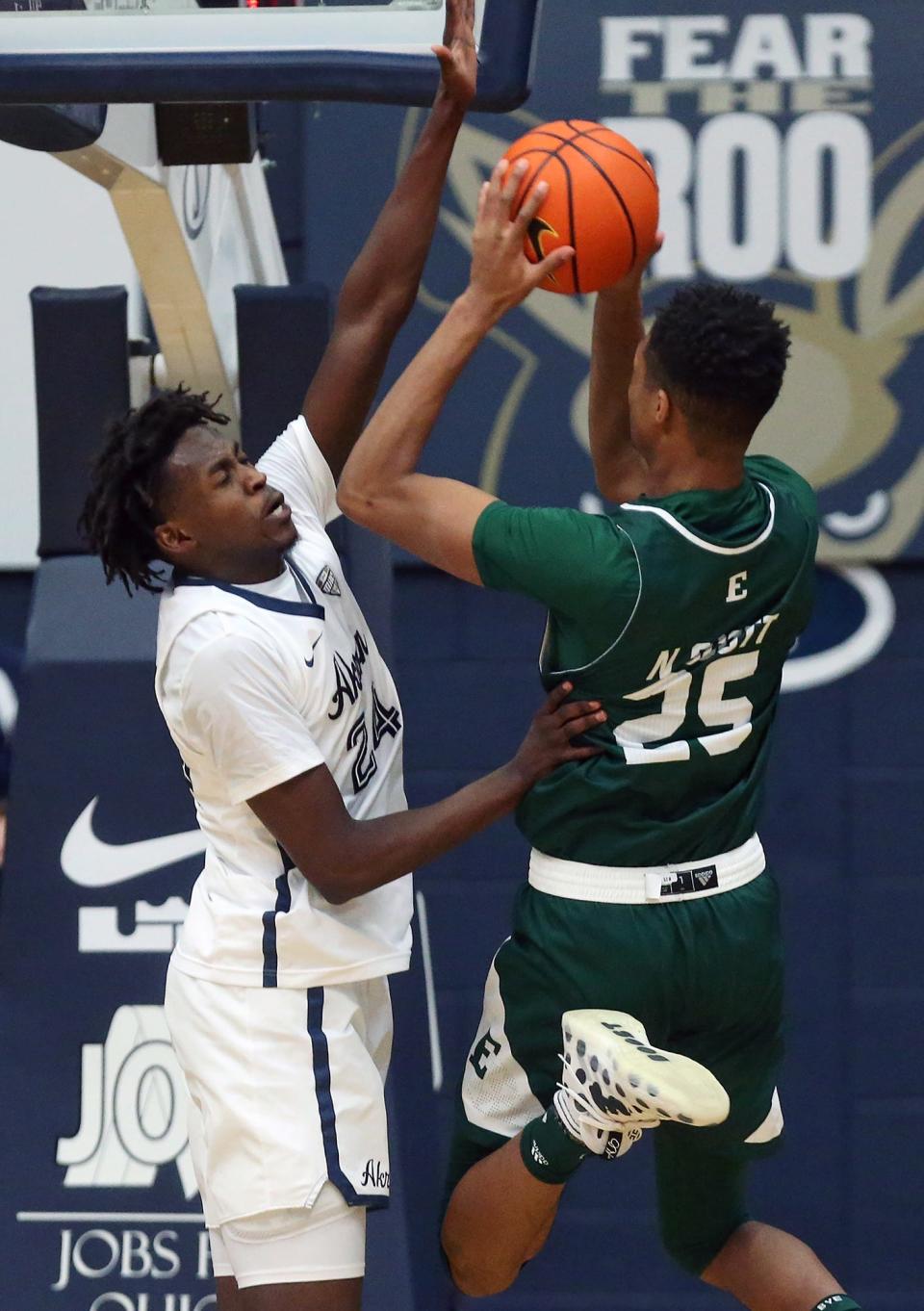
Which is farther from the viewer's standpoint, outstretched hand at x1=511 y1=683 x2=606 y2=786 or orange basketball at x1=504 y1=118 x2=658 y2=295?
outstretched hand at x1=511 y1=683 x2=606 y2=786

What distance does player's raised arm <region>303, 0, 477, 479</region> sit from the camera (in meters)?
2.67

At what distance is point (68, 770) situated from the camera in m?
3.53

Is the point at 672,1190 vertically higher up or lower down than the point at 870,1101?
higher up

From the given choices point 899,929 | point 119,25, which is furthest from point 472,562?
point 899,929

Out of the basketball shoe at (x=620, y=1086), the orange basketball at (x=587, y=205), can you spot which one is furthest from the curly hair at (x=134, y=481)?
the basketball shoe at (x=620, y=1086)

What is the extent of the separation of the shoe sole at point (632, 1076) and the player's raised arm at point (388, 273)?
0.97 metres

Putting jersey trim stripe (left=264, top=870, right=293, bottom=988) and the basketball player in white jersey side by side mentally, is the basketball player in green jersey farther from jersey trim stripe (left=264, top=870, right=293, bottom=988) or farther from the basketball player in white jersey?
jersey trim stripe (left=264, top=870, right=293, bottom=988)

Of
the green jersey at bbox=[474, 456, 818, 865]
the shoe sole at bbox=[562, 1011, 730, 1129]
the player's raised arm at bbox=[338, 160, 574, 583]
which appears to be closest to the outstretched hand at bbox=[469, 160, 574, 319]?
the player's raised arm at bbox=[338, 160, 574, 583]

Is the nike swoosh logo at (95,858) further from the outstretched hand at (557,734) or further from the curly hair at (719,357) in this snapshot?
the curly hair at (719,357)

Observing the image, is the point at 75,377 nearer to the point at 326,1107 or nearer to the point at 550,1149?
the point at 326,1107

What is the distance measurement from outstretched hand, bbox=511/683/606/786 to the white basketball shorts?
43 cm

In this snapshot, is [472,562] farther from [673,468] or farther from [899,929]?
[899,929]

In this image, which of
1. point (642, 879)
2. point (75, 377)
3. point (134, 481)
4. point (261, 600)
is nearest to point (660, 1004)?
point (642, 879)

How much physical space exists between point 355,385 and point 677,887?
90cm
